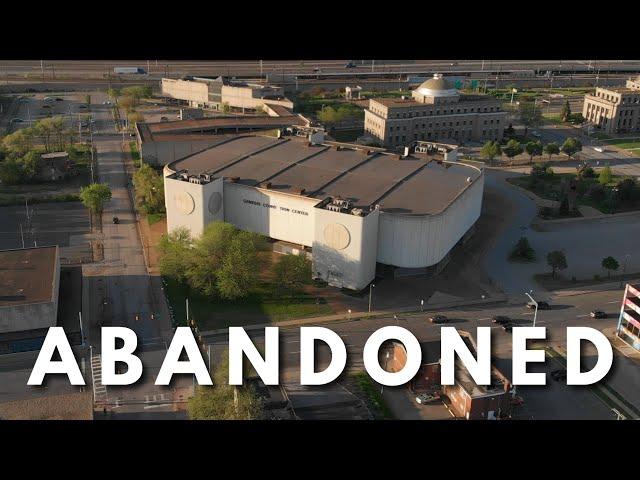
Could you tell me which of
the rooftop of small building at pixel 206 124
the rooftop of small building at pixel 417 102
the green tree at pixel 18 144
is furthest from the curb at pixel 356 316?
the rooftop of small building at pixel 417 102

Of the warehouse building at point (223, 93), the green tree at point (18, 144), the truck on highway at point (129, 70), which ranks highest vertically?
the truck on highway at point (129, 70)

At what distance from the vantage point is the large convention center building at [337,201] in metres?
31.1

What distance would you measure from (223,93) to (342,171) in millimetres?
37342

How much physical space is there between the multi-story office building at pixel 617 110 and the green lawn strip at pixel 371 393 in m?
53.9

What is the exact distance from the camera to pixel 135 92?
72.8m

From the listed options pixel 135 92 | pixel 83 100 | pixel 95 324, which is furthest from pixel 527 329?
pixel 83 100

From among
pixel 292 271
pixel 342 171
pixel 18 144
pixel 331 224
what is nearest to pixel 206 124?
pixel 18 144

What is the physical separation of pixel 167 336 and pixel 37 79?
70144mm

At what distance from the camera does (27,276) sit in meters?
27.5

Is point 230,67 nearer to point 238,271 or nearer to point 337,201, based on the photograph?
point 337,201

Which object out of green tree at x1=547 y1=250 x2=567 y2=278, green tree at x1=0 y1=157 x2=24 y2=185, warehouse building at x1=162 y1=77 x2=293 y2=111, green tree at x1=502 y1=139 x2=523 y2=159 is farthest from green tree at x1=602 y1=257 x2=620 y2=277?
warehouse building at x1=162 y1=77 x2=293 y2=111

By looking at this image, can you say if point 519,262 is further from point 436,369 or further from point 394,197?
point 436,369

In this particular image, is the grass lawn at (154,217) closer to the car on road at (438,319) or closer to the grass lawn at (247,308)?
the grass lawn at (247,308)

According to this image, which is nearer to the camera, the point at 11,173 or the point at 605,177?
the point at 11,173
